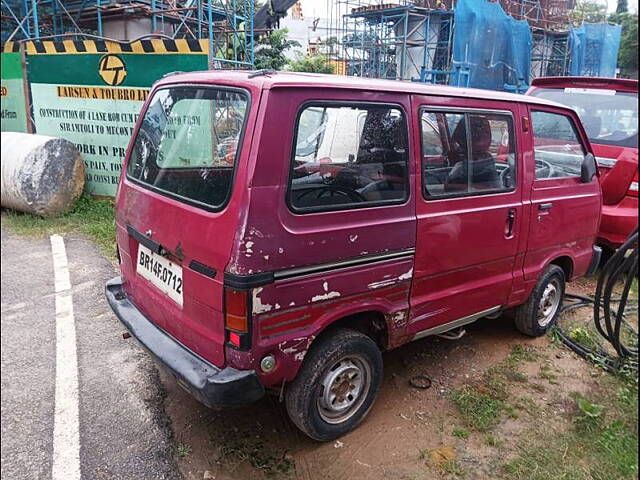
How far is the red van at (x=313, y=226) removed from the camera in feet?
7.60

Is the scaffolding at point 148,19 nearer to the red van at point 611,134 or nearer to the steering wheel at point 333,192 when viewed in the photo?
the red van at point 611,134

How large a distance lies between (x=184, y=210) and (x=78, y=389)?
1.48m

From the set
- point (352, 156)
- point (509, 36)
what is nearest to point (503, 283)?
point (352, 156)

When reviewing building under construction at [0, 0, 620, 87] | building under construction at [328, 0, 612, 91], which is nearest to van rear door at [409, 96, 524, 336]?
building under construction at [0, 0, 620, 87]

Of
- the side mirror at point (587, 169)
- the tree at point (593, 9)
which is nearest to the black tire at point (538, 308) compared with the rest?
the side mirror at point (587, 169)

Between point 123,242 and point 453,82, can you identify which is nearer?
point 123,242

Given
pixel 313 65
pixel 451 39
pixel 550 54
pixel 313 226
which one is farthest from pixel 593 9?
pixel 313 65

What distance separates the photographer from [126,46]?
Result: 265 inches

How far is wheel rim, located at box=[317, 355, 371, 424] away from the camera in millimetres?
2758

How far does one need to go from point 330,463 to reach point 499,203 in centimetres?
197

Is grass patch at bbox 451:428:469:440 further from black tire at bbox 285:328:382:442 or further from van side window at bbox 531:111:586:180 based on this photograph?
van side window at bbox 531:111:586:180

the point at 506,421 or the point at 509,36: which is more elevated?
the point at 509,36

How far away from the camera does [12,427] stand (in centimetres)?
178

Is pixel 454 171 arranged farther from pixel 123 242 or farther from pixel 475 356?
pixel 123 242
